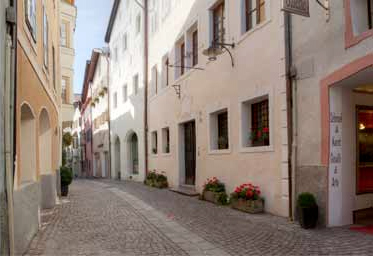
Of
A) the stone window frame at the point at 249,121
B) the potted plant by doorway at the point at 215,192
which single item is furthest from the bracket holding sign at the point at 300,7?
the potted plant by doorway at the point at 215,192

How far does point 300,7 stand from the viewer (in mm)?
7559

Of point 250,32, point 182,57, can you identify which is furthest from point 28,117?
point 182,57

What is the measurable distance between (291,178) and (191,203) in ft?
13.2

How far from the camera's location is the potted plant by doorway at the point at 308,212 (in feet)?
24.6

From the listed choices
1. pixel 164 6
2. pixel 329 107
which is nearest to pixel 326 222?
pixel 329 107

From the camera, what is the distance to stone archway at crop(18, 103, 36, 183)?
7.68 meters

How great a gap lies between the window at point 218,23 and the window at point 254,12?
1.52 metres

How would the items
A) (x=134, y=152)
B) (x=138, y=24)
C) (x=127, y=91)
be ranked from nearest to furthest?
(x=138, y=24), (x=134, y=152), (x=127, y=91)

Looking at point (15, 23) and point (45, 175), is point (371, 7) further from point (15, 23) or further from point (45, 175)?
point (45, 175)

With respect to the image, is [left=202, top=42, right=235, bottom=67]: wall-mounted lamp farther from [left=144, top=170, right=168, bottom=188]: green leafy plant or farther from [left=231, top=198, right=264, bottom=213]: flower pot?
[left=144, top=170, right=168, bottom=188]: green leafy plant

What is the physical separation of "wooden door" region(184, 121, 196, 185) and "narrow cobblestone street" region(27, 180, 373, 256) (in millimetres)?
4459

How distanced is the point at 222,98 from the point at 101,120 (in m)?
24.4

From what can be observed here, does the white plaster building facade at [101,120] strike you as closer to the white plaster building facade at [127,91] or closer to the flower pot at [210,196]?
the white plaster building facade at [127,91]

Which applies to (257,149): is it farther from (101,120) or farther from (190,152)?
(101,120)
